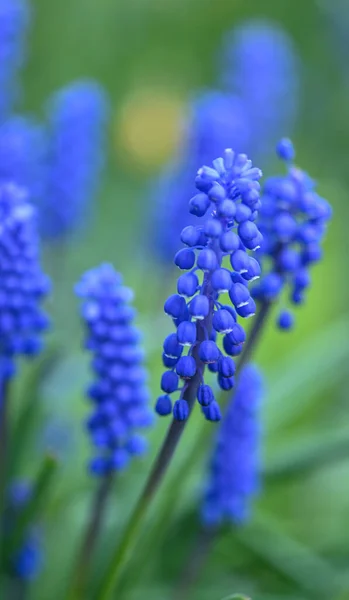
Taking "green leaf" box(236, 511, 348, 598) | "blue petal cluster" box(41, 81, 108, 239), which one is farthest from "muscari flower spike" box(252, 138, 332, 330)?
"blue petal cluster" box(41, 81, 108, 239)

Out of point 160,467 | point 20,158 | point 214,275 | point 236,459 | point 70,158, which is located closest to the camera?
point 214,275

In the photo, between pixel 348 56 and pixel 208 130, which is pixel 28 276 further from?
pixel 348 56

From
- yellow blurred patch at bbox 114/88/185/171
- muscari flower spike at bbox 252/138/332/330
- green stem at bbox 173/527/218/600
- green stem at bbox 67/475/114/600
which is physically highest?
yellow blurred patch at bbox 114/88/185/171

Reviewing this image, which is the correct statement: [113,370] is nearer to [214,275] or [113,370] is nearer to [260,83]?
[214,275]

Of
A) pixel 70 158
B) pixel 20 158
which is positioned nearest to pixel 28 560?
pixel 20 158

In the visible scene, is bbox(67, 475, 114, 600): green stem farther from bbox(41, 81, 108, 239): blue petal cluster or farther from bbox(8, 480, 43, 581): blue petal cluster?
bbox(41, 81, 108, 239): blue petal cluster

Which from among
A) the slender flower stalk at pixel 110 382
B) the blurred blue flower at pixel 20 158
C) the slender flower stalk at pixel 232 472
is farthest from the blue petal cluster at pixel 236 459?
the blurred blue flower at pixel 20 158
